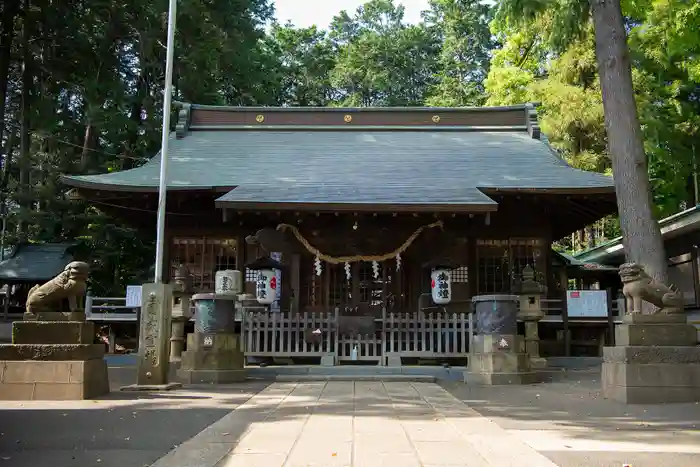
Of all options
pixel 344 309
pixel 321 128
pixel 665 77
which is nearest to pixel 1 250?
pixel 321 128

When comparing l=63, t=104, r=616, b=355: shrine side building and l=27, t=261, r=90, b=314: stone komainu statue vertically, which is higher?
l=63, t=104, r=616, b=355: shrine side building

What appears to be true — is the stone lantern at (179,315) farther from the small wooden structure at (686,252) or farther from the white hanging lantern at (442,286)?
the small wooden structure at (686,252)

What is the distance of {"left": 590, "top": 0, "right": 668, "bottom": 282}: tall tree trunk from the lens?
368 inches

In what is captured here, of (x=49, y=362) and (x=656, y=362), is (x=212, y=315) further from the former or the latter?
(x=656, y=362)

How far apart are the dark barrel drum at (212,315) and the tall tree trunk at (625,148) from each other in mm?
6548

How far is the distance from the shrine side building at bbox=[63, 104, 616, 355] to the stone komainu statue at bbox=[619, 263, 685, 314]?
4.30m

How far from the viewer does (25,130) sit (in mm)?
20734

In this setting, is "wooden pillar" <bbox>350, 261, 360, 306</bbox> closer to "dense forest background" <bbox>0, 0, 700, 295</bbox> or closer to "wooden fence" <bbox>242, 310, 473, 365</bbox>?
"wooden fence" <bbox>242, 310, 473, 365</bbox>

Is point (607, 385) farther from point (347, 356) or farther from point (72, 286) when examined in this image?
point (72, 286)

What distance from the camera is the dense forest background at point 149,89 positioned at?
1936 cm

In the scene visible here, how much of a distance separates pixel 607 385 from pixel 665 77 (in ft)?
55.8

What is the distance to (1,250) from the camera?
65.8 ft

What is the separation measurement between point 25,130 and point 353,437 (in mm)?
20304

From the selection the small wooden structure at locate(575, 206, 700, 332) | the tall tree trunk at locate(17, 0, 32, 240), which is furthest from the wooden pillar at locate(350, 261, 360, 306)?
the tall tree trunk at locate(17, 0, 32, 240)
